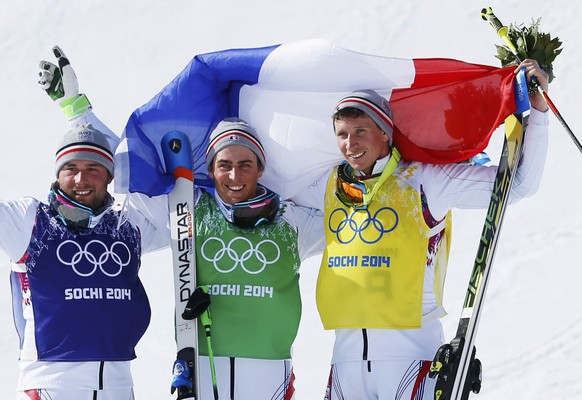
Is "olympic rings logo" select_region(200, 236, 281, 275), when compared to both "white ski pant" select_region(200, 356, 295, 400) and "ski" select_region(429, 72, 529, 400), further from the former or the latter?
"ski" select_region(429, 72, 529, 400)

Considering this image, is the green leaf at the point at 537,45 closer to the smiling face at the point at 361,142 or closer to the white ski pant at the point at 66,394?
the smiling face at the point at 361,142

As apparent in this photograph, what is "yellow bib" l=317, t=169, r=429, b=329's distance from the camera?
495cm

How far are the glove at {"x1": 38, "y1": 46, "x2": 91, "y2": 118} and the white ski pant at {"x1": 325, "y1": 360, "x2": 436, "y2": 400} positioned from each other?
213 cm

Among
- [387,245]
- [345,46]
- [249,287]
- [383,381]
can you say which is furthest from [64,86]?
[345,46]

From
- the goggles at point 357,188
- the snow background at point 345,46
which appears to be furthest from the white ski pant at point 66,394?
the snow background at point 345,46

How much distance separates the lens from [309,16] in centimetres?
1477

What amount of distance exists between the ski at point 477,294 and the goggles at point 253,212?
1067 mm

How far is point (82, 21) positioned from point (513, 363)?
32.2ft

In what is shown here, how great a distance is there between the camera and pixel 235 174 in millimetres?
5234

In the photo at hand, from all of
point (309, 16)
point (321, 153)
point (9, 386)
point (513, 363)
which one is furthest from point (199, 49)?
point (321, 153)

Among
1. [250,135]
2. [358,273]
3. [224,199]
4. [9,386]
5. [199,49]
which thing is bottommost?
[9,386]

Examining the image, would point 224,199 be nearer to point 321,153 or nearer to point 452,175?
point 321,153

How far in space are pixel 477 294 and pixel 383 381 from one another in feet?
2.01

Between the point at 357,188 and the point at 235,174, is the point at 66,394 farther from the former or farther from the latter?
the point at 357,188
